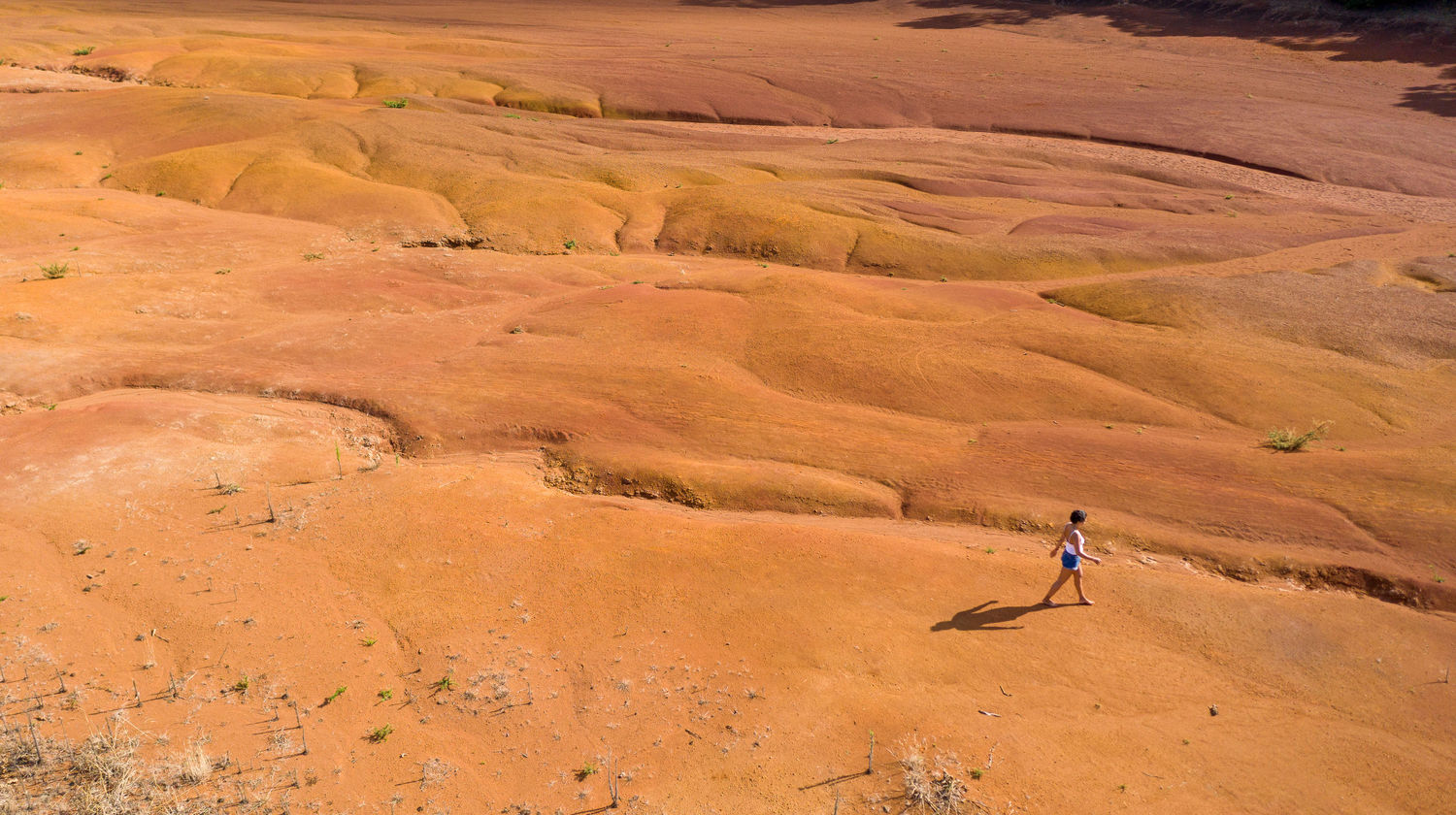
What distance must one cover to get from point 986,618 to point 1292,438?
736cm

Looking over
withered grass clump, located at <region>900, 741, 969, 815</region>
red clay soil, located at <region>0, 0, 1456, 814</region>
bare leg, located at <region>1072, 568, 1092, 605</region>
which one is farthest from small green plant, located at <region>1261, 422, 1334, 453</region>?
withered grass clump, located at <region>900, 741, 969, 815</region>

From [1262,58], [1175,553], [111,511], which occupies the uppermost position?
[1262,58]

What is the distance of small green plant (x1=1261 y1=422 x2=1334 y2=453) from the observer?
13.1m

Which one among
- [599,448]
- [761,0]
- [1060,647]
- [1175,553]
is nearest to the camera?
[1060,647]

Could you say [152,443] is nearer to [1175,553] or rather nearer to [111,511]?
[111,511]

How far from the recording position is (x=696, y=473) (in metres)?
12.2

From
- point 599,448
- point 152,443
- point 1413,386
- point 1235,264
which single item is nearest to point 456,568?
point 599,448

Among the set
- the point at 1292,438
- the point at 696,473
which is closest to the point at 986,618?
the point at 696,473

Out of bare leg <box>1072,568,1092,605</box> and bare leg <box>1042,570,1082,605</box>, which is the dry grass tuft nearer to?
bare leg <box>1042,570,1082,605</box>

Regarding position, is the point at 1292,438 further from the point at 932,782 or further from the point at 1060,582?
the point at 932,782

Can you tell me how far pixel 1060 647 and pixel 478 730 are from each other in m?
5.92

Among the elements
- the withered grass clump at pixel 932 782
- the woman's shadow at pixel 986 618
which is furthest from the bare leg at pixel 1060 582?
the withered grass clump at pixel 932 782

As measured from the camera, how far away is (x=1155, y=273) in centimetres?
2211

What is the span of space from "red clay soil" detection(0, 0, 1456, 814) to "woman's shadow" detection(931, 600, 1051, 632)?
54mm
